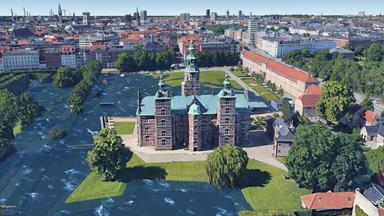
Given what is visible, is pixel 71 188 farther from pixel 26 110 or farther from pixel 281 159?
pixel 281 159

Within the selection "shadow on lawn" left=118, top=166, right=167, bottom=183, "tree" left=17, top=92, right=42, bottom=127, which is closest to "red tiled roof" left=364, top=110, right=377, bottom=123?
"shadow on lawn" left=118, top=166, right=167, bottom=183

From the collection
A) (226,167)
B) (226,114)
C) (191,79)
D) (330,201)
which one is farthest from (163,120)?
(330,201)

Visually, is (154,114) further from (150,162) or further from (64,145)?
(64,145)

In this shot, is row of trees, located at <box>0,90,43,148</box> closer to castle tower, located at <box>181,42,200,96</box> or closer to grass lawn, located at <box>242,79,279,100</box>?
castle tower, located at <box>181,42,200,96</box>

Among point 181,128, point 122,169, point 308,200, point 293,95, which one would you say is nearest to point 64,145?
point 122,169

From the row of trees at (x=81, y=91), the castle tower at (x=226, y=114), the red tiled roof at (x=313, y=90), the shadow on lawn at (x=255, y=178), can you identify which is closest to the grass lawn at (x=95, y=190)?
the shadow on lawn at (x=255, y=178)
